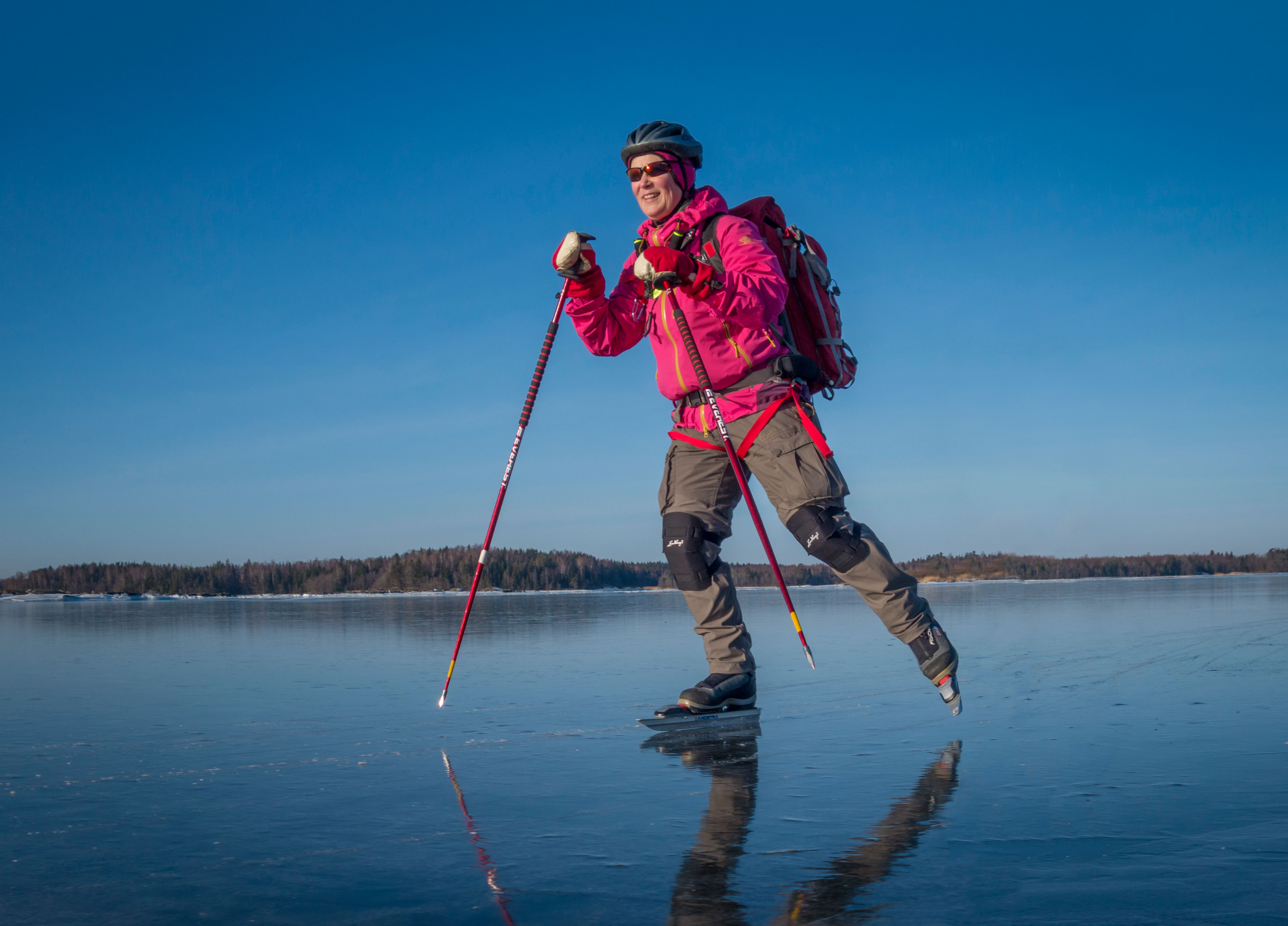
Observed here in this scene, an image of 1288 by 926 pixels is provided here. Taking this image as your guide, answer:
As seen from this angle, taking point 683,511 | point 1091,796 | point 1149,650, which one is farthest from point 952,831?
point 1149,650

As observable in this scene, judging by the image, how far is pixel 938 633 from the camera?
364 centimetres

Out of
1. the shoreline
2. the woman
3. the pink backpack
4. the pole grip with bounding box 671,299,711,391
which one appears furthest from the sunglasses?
the shoreline

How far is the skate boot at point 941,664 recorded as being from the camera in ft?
11.6

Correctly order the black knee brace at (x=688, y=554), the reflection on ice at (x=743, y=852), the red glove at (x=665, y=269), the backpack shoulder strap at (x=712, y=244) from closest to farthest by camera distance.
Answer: the reflection on ice at (x=743, y=852)
the red glove at (x=665, y=269)
the backpack shoulder strap at (x=712, y=244)
the black knee brace at (x=688, y=554)

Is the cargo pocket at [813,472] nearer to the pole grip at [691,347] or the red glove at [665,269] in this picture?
the pole grip at [691,347]

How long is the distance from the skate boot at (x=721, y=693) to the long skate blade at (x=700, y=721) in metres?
0.06

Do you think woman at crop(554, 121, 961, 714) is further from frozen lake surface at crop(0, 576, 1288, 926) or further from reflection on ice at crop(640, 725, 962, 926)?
reflection on ice at crop(640, 725, 962, 926)

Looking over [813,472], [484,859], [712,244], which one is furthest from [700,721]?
[712,244]

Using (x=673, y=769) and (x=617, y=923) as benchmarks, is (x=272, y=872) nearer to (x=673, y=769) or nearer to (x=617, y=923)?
(x=617, y=923)

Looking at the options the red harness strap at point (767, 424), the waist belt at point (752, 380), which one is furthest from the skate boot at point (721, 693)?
the waist belt at point (752, 380)

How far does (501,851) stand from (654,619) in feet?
30.8

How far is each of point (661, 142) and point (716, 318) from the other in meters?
0.86

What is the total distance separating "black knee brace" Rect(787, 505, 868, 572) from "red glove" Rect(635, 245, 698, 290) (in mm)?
1063

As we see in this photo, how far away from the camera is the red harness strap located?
379cm
